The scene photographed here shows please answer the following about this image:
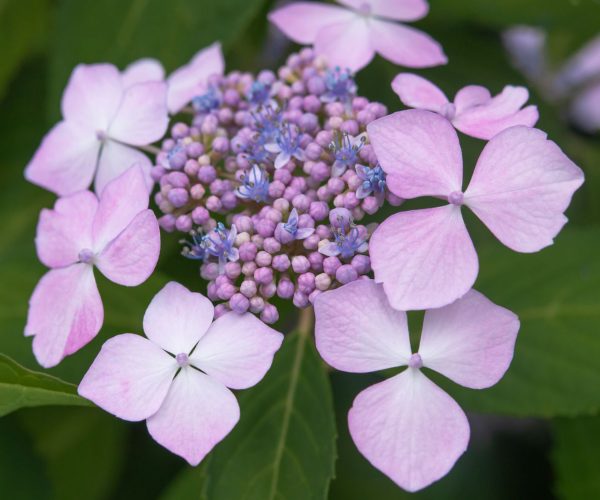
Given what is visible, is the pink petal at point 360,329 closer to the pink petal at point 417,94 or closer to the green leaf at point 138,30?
the pink petal at point 417,94

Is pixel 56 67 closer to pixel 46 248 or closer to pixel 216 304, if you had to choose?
pixel 46 248

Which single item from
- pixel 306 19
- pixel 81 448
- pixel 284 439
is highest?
pixel 306 19

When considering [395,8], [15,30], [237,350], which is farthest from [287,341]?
[15,30]

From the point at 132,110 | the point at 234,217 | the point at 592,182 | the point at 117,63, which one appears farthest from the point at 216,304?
the point at 592,182

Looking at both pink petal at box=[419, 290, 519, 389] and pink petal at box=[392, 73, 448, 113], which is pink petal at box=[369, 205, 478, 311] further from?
pink petal at box=[392, 73, 448, 113]

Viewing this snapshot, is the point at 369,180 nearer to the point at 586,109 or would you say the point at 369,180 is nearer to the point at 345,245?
the point at 345,245
